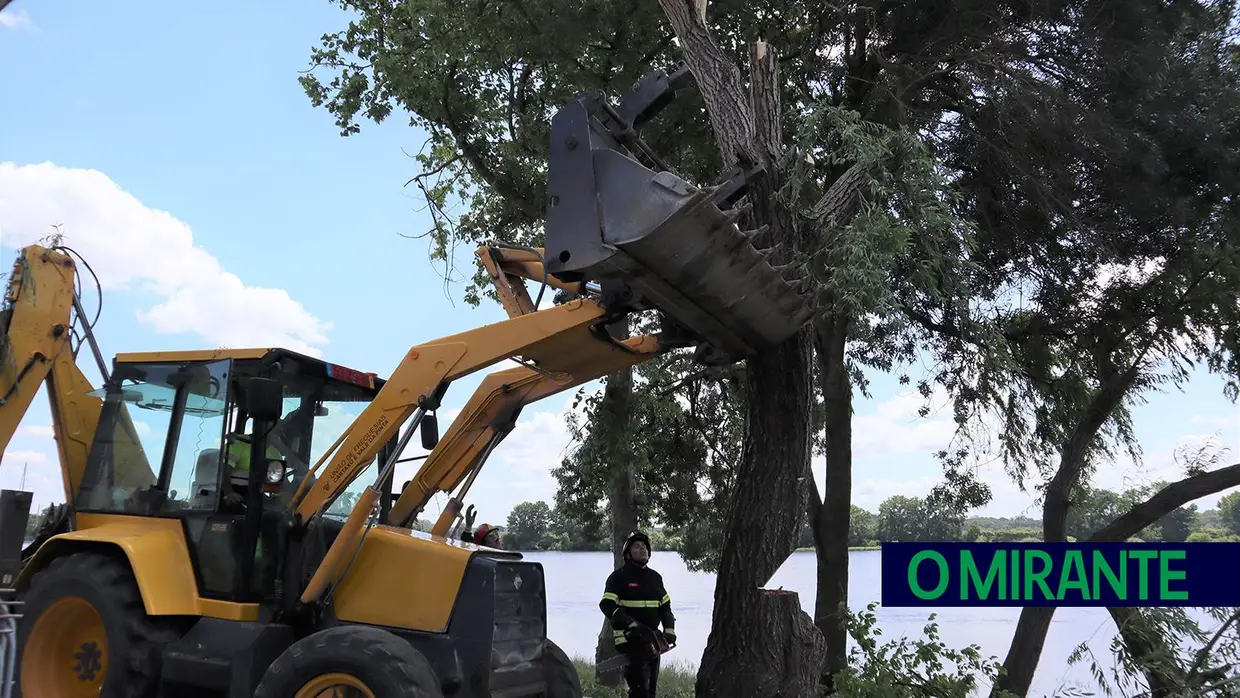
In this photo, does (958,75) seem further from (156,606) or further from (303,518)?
(156,606)

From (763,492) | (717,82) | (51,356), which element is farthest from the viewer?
(717,82)

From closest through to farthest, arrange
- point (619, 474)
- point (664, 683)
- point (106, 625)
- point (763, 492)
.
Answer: point (106, 625) → point (763, 492) → point (619, 474) → point (664, 683)

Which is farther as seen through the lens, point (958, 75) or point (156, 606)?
point (958, 75)

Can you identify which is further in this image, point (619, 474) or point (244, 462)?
point (619, 474)

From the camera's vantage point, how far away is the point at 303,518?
628 centimetres

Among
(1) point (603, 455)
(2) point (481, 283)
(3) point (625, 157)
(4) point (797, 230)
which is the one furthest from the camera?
(2) point (481, 283)

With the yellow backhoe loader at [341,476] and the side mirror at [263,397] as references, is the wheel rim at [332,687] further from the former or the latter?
the side mirror at [263,397]

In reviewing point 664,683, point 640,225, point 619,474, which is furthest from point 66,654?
point 664,683

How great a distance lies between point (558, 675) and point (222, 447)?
260cm

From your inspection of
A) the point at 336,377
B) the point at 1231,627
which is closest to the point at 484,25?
the point at 336,377

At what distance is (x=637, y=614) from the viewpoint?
25.4ft

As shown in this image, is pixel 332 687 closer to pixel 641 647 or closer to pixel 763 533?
pixel 641 647

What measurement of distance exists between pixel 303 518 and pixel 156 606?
978mm

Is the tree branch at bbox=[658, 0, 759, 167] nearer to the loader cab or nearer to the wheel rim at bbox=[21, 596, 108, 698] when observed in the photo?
the loader cab
